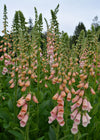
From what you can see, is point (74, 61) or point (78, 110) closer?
point (78, 110)

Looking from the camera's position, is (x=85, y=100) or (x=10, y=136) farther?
(x=10, y=136)

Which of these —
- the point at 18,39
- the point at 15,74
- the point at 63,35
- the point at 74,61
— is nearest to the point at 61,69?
the point at 74,61

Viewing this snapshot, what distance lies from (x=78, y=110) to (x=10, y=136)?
1569mm

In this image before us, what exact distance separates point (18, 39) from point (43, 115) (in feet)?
5.52

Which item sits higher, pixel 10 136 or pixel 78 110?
pixel 78 110

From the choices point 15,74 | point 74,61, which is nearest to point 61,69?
point 74,61

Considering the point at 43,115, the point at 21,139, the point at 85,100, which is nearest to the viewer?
the point at 85,100

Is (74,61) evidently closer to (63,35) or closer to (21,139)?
(63,35)

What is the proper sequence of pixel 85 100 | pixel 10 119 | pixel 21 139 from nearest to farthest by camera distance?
1. pixel 85 100
2. pixel 21 139
3. pixel 10 119

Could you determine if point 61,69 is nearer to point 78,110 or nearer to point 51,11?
point 78,110

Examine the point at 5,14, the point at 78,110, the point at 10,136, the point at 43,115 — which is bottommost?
the point at 10,136

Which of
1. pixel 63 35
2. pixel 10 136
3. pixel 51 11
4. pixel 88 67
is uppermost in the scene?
pixel 51 11

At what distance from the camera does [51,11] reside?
9.74 ft

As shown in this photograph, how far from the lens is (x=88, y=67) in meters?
2.10
